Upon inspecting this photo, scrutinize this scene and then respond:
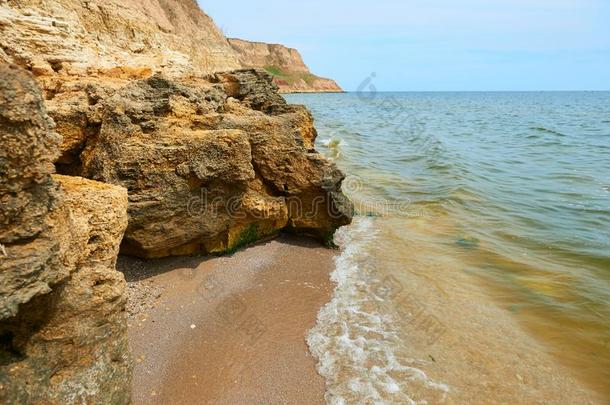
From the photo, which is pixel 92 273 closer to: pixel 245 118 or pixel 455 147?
pixel 245 118

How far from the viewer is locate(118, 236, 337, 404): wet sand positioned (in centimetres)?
401

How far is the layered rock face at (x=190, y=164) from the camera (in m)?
5.18

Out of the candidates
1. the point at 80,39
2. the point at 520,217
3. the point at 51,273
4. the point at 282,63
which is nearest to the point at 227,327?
the point at 51,273

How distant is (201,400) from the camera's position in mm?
3846

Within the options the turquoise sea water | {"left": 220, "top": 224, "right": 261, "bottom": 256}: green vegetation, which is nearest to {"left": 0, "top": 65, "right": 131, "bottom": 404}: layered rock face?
{"left": 220, "top": 224, "right": 261, "bottom": 256}: green vegetation

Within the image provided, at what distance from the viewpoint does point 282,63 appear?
11694 centimetres

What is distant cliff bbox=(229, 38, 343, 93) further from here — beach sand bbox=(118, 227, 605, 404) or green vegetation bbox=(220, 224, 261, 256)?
beach sand bbox=(118, 227, 605, 404)

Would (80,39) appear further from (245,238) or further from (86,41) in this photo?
(245,238)

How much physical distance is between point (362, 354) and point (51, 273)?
3.24 meters

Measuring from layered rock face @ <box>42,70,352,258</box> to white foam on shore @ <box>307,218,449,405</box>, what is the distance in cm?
159

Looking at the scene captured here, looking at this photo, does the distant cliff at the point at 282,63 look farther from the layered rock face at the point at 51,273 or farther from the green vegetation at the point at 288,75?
the layered rock face at the point at 51,273

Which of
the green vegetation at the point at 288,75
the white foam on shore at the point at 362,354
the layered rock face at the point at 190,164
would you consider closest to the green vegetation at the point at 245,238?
the layered rock face at the point at 190,164

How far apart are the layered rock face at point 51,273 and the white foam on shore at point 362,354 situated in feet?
6.76

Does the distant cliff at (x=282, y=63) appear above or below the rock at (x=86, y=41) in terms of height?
below
